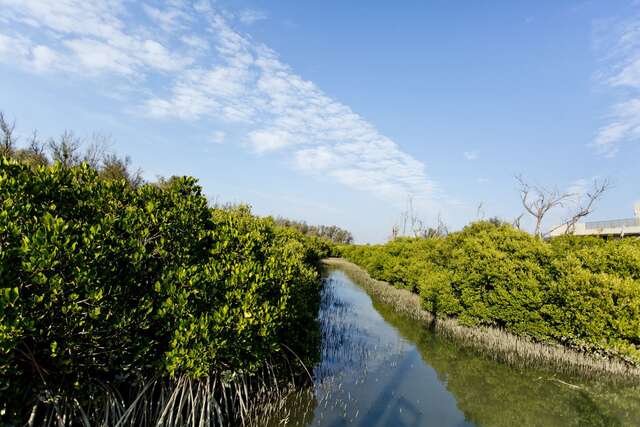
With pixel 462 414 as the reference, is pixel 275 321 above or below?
above

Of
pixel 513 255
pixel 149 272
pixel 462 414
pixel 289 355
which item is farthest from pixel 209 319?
pixel 513 255

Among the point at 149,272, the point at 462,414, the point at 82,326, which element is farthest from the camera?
the point at 462,414

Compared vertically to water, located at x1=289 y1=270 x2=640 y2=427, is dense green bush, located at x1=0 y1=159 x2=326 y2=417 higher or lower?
higher

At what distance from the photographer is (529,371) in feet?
35.0

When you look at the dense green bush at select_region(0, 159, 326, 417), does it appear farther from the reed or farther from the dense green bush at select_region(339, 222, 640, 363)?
the dense green bush at select_region(339, 222, 640, 363)

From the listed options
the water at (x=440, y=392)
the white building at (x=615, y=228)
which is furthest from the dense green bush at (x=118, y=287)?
the white building at (x=615, y=228)

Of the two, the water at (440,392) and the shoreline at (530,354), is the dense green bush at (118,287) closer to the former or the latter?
the water at (440,392)

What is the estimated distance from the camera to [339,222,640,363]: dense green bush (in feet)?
33.4

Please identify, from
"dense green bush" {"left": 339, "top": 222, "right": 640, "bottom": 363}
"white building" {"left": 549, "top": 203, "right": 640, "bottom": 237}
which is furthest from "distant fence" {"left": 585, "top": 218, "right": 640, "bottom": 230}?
"dense green bush" {"left": 339, "top": 222, "right": 640, "bottom": 363}

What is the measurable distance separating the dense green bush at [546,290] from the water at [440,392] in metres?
1.69

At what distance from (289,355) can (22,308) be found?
612 centimetres

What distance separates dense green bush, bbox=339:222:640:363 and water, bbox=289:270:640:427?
5.55 ft

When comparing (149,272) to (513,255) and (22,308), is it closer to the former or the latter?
(22,308)

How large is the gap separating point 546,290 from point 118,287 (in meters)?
13.4
